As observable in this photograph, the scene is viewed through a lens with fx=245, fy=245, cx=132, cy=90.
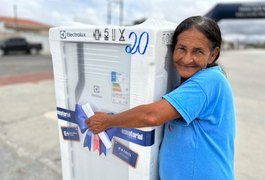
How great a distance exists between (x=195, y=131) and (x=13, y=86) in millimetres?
7435

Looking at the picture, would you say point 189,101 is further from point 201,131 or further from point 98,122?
point 98,122

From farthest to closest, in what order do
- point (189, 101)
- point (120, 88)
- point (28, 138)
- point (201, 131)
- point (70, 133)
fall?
point (28, 138), point (70, 133), point (120, 88), point (201, 131), point (189, 101)

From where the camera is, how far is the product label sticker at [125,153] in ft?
4.98

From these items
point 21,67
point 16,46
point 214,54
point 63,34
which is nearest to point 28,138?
point 63,34

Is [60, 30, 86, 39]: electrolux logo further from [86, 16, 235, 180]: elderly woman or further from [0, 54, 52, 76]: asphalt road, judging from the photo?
[0, 54, 52, 76]: asphalt road

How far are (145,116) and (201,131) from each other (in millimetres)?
310

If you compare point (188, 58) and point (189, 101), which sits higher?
point (188, 58)

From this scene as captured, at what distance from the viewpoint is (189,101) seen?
3.88 ft

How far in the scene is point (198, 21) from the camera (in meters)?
1.23

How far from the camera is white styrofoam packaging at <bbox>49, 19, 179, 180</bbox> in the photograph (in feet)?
4.39

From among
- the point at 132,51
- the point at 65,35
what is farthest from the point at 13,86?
the point at 132,51

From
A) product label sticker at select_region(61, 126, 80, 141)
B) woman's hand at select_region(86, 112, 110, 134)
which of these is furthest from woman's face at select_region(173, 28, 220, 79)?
product label sticker at select_region(61, 126, 80, 141)

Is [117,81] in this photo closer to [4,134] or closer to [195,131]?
[195,131]

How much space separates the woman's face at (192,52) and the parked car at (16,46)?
73.7 feet
